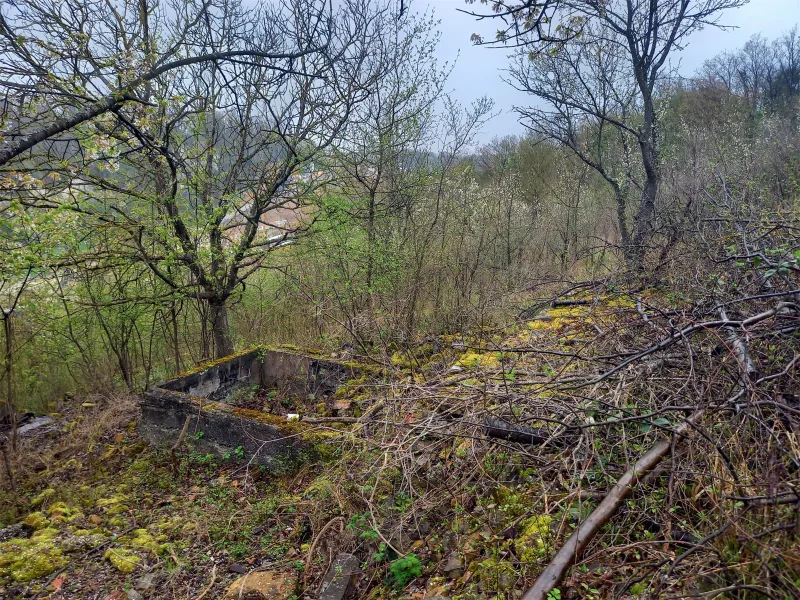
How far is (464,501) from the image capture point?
2895 millimetres

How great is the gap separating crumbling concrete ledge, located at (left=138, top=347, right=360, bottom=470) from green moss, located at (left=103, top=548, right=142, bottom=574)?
1153 mm

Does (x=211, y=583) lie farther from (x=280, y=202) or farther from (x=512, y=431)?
(x=280, y=202)

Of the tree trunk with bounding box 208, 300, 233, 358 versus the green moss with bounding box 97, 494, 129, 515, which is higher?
the tree trunk with bounding box 208, 300, 233, 358

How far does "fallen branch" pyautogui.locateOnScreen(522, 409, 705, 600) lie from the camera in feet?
6.27

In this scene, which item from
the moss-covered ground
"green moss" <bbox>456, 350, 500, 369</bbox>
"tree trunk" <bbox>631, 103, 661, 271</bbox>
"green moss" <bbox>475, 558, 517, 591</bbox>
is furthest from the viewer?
"tree trunk" <bbox>631, 103, 661, 271</bbox>

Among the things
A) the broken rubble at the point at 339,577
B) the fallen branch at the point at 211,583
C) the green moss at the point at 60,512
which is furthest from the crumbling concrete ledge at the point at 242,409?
the green moss at the point at 60,512

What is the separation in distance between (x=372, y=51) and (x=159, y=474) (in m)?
6.38

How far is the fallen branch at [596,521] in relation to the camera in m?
1.91

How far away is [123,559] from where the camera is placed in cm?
354

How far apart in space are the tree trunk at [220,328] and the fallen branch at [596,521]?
6127mm

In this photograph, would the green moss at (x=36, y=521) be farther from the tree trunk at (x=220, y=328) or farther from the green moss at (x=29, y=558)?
the tree trunk at (x=220, y=328)

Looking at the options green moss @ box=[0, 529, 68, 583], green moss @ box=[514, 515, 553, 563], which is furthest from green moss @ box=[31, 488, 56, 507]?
green moss @ box=[514, 515, 553, 563]

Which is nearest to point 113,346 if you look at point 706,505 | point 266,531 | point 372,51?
point 266,531

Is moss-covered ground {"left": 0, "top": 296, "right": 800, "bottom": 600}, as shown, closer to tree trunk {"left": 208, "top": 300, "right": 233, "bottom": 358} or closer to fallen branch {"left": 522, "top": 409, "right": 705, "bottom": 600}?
fallen branch {"left": 522, "top": 409, "right": 705, "bottom": 600}
